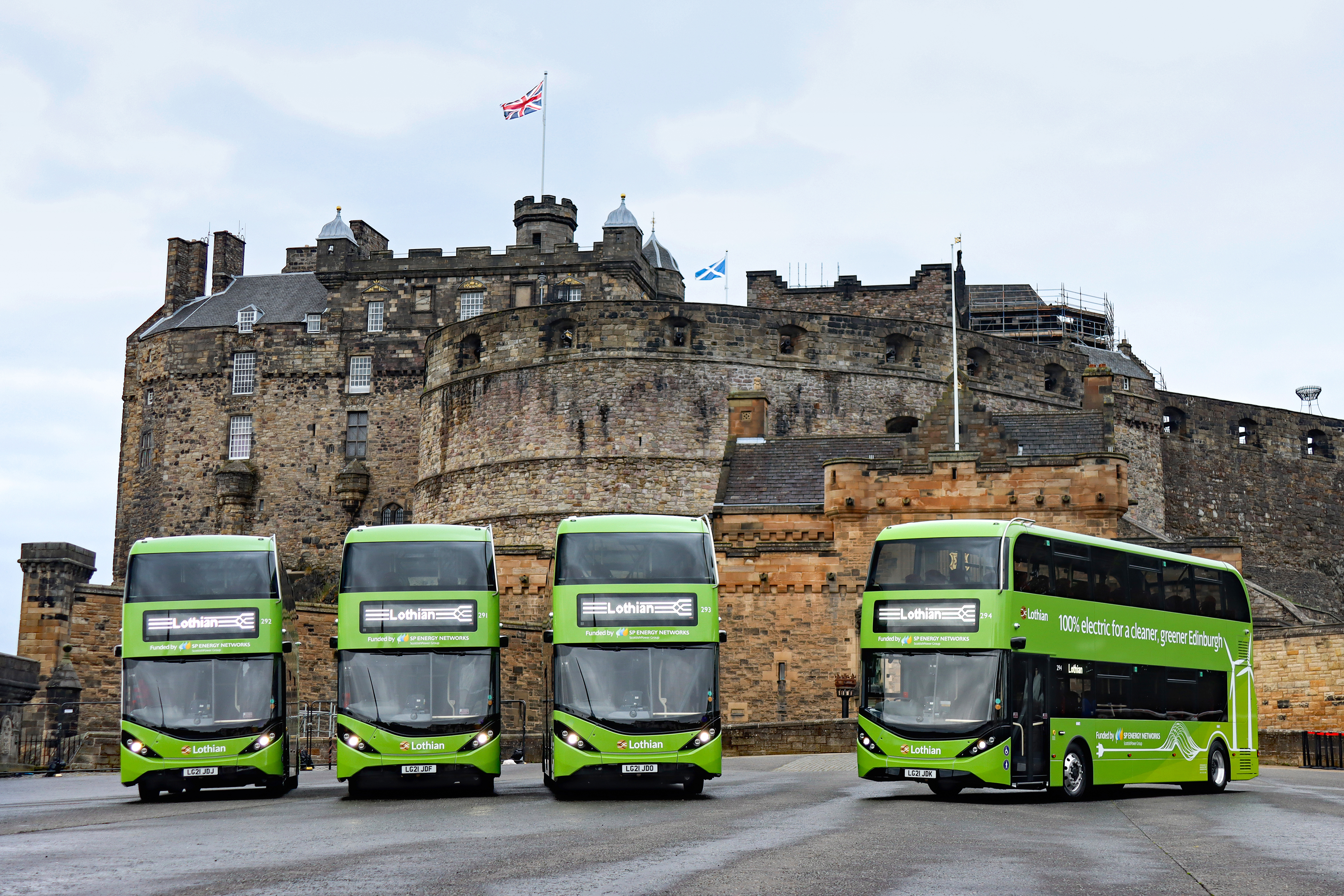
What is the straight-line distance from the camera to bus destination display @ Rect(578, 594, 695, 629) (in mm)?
17688

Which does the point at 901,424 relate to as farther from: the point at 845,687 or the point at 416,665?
A: the point at 416,665

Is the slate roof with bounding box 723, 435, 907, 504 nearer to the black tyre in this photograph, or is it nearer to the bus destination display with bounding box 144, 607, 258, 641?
the black tyre

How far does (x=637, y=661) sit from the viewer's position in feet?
57.9

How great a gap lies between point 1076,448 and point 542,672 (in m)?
15.3

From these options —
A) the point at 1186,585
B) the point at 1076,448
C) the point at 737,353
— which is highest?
the point at 737,353

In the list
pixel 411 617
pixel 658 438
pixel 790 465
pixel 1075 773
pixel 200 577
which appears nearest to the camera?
pixel 1075 773

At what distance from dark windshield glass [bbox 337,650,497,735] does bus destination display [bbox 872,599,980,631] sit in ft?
15.8

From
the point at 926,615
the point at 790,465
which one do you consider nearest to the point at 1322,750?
the point at 790,465

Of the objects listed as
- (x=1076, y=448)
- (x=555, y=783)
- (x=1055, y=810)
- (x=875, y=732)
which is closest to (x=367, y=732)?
(x=555, y=783)

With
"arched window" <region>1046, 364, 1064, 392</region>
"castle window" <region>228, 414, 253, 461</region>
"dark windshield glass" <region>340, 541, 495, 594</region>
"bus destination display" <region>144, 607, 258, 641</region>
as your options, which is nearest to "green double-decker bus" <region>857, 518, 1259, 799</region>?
"dark windshield glass" <region>340, 541, 495, 594</region>

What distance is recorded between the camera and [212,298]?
59.2 m

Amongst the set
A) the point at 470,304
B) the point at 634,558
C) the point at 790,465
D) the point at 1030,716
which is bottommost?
the point at 1030,716

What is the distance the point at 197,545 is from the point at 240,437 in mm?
36156

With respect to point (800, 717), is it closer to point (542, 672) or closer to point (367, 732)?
point (542, 672)
